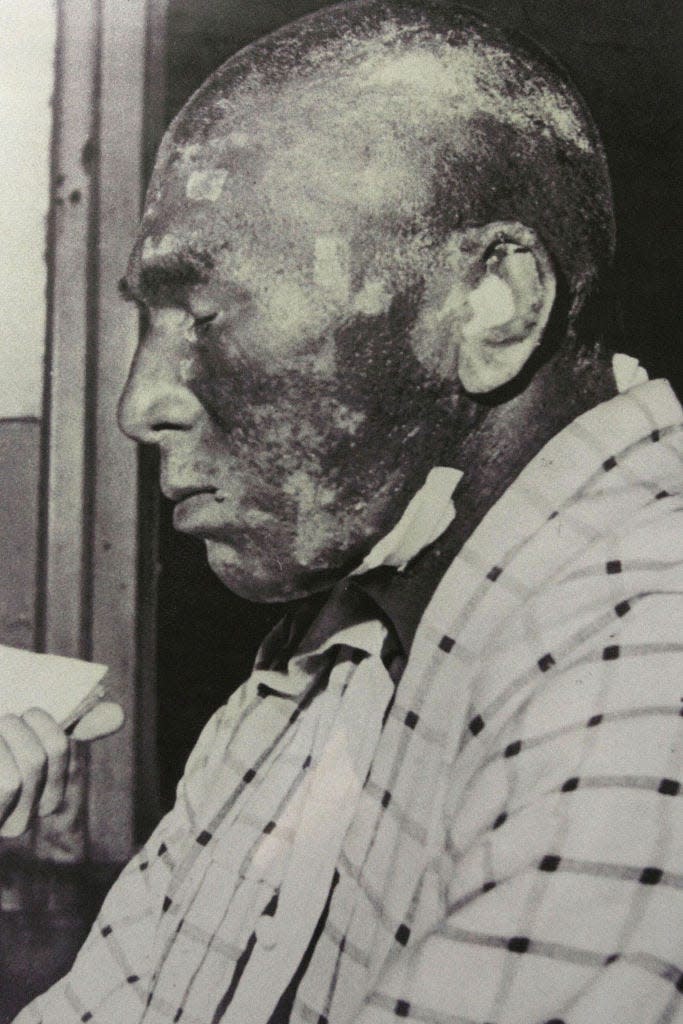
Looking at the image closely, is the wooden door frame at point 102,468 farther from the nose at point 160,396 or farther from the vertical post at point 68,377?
the nose at point 160,396

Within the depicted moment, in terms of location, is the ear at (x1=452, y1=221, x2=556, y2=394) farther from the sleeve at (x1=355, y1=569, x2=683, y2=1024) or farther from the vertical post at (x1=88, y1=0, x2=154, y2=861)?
the vertical post at (x1=88, y1=0, x2=154, y2=861)

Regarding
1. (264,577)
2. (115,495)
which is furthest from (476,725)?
(115,495)

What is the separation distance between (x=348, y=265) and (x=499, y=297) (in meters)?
0.11

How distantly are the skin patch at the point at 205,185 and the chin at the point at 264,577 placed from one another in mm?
271

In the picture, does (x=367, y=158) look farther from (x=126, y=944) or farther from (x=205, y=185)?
(x=126, y=944)

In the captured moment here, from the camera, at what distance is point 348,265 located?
2.41 ft

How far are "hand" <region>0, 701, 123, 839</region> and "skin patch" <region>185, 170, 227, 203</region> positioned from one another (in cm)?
49

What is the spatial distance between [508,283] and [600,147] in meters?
0.17

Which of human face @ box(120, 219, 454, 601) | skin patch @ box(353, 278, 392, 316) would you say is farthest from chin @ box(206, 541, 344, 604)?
skin patch @ box(353, 278, 392, 316)

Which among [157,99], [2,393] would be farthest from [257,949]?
[157,99]

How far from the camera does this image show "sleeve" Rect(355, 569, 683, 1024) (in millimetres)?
512

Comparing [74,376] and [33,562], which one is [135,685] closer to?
[33,562]

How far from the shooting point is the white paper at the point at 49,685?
96cm

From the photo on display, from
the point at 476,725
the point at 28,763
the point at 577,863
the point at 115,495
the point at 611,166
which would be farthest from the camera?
the point at 115,495
